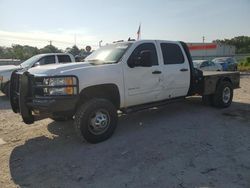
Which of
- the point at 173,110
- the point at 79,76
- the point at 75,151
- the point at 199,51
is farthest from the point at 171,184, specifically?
the point at 199,51

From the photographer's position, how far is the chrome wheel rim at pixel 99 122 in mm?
5723

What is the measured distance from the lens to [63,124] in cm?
739

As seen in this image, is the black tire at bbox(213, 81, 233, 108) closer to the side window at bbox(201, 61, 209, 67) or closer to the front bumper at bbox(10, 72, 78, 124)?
the front bumper at bbox(10, 72, 78, 124)

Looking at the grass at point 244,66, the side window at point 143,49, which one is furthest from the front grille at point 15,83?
the grass at point 244,66

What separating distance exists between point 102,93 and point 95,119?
2.13 feet

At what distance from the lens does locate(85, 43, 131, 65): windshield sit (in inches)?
254

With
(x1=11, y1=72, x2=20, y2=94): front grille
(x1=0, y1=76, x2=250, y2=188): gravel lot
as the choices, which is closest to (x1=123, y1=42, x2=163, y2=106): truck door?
(x1=0, y1=76, x2=250, y2=188): gravel lot

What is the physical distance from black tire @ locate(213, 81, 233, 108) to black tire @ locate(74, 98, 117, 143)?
4.00m

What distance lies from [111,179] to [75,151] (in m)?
1.36

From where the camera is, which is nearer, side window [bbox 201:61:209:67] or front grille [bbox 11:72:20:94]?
front grille [bbox 11:72:20:94]

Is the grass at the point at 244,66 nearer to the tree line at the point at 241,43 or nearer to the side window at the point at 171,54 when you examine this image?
the side window at the point at 171,54

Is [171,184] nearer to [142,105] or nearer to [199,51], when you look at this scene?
[142,105]

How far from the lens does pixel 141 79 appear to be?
6559mm

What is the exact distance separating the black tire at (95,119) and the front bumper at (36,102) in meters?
0.24
